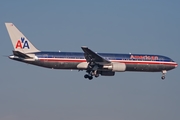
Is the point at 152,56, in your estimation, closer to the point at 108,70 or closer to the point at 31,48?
the point at 108,70

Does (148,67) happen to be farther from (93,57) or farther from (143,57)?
(93,57)

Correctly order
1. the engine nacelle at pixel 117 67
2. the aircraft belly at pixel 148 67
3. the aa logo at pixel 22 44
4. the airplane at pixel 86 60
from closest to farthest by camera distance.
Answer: the airplane at pixel 86 60 → the engine nacelle at pixel 117 67 → the aa logo at pixel 22 44 → the aircraft belly at pixel 148 67

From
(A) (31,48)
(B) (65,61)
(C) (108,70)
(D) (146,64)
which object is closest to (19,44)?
(A) (31,48)

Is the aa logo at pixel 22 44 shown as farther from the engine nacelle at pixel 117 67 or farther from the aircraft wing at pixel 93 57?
the engine nacelle at pixel 117 67

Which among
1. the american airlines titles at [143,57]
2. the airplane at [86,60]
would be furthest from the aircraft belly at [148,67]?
the american airlines titles at [143,57]

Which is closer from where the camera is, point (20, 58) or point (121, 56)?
point (20, 58)

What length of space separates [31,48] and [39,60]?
3808mm

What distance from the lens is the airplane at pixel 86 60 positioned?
10038cm

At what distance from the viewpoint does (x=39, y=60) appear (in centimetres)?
10019

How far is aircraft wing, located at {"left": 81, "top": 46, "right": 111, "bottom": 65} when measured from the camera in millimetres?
100000

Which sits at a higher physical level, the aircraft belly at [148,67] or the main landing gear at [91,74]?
the aircraft belly at [148,67]

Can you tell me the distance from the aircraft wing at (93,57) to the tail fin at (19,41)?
332 inches

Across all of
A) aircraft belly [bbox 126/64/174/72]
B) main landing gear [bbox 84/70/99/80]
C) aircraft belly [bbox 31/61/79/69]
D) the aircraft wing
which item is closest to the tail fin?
aircraft belly [bbox 31/61/79/69]

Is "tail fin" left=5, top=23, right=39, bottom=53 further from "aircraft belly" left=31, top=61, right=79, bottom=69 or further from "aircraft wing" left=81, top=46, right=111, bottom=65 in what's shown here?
"aircraft wing" left=81, top=46, right=111, bottom=65
